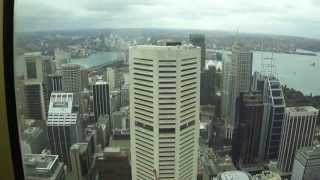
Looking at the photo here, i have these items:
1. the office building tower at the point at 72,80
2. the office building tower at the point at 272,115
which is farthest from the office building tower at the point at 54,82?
the office building tower at the point at 272,115

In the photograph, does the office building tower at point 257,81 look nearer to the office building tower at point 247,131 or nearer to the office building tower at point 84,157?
the office building tower at point 247,131

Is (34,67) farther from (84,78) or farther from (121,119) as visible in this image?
(121,119)

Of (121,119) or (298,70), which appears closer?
(298,70)


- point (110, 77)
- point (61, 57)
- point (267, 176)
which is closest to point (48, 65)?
point (61, 57)

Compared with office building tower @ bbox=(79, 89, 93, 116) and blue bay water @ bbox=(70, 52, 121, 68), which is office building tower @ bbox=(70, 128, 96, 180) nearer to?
office building tower @ bbox=(79, 89, 93, 116)

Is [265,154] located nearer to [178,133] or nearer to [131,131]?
[178,133]

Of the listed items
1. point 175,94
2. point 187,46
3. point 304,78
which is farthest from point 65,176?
point 304,78
